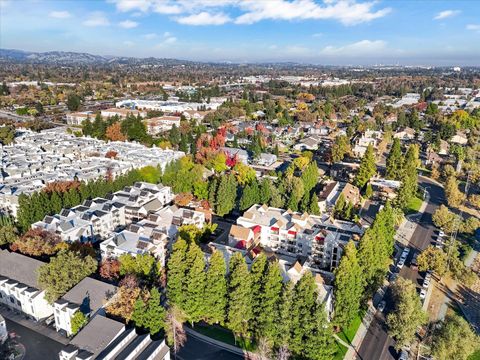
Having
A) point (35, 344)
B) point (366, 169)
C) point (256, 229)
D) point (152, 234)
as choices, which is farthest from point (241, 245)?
point (366, 169)

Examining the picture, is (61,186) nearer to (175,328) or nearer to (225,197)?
(225,197)

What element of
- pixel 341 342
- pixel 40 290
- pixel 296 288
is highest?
pixel 296 288

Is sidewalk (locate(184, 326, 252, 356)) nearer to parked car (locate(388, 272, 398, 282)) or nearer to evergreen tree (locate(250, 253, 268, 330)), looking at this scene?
evergreen tree (locate(250, 253, 268, 330))

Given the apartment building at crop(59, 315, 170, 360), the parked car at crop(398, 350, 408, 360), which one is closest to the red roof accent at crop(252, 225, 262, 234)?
the apartment building at crop(59, 315, 170, 360)

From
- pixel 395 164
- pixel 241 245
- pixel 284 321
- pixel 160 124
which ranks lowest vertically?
pixel 241 245

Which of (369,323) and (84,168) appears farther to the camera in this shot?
(84,168)

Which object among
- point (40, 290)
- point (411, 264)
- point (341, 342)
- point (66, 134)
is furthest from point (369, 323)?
point (66, 134)

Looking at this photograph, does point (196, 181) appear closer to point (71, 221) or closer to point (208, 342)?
point (71, 221)
